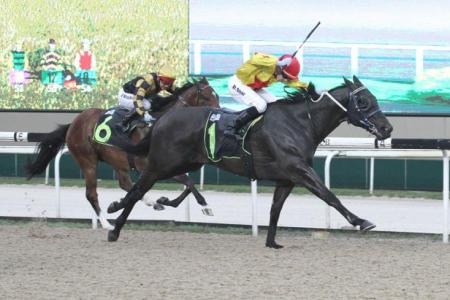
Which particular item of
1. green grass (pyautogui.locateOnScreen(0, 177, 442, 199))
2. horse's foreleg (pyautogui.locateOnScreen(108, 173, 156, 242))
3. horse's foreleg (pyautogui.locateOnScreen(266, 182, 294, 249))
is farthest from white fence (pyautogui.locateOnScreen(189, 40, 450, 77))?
horse's foreleg (pyautogui.locateOnScreen(266, 182, 294, 249))

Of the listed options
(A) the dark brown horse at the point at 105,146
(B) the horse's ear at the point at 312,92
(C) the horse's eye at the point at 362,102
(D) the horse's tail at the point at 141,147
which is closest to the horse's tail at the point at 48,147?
(A) the dark brown horse at the point at 105,146

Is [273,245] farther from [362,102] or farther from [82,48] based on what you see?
[82,48]

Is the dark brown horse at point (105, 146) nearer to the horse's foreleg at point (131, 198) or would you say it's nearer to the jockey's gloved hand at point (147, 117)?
the jockey's gloved hand at point (147, 117)

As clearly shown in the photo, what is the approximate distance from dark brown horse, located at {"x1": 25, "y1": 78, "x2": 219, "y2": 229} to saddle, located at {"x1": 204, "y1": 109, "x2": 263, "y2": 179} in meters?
1.24

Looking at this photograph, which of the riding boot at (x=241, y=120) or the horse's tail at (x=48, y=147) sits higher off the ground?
the riding boot at (x=241, y=120)

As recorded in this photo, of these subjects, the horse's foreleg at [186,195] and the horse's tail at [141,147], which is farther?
the horse's foreleg at [186,195]

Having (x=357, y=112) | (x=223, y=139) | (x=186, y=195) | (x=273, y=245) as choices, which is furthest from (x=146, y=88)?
(x=357, y=112)

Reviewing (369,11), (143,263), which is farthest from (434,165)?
(143,263)

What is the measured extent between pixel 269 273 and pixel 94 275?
1095mm

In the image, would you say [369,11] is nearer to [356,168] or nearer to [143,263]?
[356,168]

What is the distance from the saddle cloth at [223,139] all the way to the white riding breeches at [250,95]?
Result: 0.11 m

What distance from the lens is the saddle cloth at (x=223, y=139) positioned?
371 inches

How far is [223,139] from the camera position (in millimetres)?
9430

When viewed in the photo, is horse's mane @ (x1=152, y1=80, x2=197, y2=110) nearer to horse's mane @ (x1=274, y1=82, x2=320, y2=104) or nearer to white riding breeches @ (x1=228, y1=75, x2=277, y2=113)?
white riding breeches @ (x1=228, y1=75, x2=277, y2=113)
